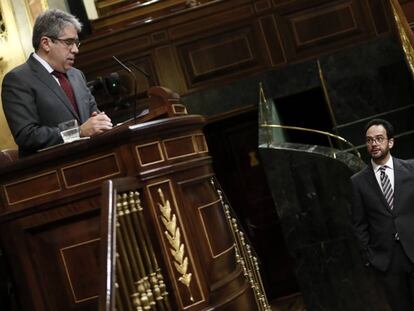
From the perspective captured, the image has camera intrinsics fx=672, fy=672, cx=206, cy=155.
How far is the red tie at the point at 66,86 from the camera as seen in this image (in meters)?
2.92

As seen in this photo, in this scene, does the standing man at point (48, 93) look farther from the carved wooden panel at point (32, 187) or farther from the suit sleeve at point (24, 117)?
the carved wooden panel at point (32, 187)

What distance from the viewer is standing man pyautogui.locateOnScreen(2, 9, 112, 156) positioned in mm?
2652

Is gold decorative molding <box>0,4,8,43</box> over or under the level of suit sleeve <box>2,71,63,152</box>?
over

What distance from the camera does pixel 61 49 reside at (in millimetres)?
2885

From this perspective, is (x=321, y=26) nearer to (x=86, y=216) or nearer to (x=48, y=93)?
(x=48, y=93)

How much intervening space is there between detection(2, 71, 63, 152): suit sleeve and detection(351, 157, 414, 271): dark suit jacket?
1784 mm

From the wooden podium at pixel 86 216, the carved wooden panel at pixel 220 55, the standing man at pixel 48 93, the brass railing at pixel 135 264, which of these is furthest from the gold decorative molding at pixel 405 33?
the brass railing at pixel 135 264

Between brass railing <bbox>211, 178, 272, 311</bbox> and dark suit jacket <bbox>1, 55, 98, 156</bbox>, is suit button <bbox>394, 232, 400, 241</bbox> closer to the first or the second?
brass railing <bbox>211, 178, 272, 311</bbox>

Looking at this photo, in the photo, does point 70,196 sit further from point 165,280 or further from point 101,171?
point 165,280

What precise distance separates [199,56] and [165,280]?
404 cm

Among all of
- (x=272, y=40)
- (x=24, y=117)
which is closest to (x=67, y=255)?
(x=24, y=117)

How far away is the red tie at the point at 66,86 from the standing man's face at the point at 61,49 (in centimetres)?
3

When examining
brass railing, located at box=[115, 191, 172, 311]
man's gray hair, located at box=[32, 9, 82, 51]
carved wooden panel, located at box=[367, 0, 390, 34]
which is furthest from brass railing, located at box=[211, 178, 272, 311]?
carved wooden panel, located at box=[367, 0, 390, 34]

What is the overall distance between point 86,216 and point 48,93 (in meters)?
0.62
